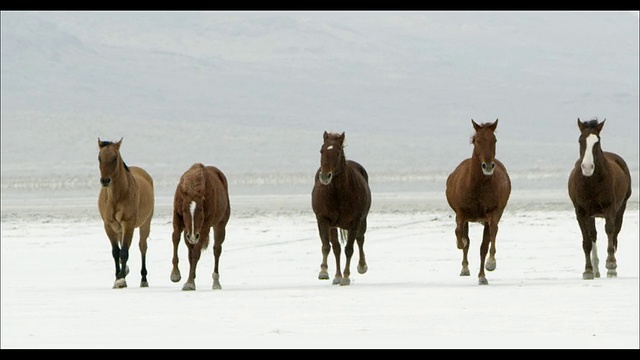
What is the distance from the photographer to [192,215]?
1383cm

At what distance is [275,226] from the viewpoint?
85.9 ft

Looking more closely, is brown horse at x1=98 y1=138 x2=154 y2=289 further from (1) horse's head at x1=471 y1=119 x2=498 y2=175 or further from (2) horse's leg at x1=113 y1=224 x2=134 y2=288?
(1) horse's head at x1=471 y1=119 x2=498 y2=175

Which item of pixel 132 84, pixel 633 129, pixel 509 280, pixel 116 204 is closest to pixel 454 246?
pixel 509 280

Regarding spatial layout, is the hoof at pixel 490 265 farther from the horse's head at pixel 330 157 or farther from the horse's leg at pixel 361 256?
the horse's head at pixel 330 157

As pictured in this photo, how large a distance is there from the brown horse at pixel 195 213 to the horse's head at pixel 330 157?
1.19 metres

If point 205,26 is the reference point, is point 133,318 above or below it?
below

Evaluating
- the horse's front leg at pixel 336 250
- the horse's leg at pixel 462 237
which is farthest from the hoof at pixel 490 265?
the horse's front leg at pixel 336 250

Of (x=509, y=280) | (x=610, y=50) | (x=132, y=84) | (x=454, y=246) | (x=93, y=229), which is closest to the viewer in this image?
(x=509, y=280)

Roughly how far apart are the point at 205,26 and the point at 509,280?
Answer: 560 feet

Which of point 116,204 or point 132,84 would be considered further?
point 132,84

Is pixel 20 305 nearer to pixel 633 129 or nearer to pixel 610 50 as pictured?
pixel 633 129

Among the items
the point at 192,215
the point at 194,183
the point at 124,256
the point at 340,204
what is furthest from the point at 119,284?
the point at 340,204

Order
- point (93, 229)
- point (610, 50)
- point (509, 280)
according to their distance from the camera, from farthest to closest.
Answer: point (610, 50)
point (93, 229)
point (509, 280)

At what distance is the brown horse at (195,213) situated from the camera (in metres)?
13.8
